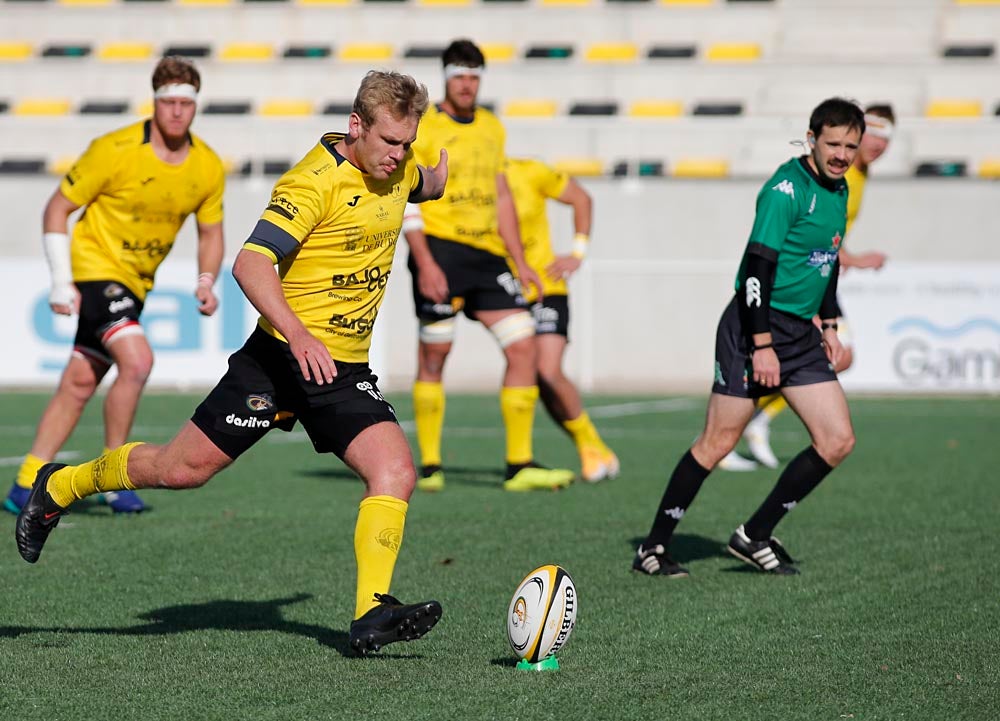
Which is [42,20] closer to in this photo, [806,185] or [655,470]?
[655,470]

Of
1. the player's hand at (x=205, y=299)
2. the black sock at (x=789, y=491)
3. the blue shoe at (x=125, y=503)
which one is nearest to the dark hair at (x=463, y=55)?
the player's hand at (x=205, y=299)

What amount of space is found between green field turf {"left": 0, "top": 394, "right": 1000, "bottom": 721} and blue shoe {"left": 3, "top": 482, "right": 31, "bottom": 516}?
0.44 meters

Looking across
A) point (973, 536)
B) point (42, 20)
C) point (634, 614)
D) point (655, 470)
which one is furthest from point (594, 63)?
point (634, 614)

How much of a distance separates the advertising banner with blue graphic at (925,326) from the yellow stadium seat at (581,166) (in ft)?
16.8

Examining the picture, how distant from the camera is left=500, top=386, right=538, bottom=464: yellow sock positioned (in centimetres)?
946

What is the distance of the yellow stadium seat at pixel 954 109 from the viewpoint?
23406mm

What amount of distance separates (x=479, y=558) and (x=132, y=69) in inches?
787

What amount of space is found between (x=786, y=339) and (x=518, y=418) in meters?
3.43

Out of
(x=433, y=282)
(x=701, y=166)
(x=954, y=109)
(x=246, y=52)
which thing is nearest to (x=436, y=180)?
(x=433, y=282)

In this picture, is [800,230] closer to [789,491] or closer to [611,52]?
[789,491]

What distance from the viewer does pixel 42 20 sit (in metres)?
26.1

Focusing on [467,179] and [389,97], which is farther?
[467,179]

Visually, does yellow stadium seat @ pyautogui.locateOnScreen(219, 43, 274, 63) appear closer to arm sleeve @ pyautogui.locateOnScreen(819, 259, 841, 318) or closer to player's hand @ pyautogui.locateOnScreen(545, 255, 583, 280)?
player's hand @ pyautogui.locateOnScreen(545, 255, 583, 280)

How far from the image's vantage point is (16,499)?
26.4 ft
